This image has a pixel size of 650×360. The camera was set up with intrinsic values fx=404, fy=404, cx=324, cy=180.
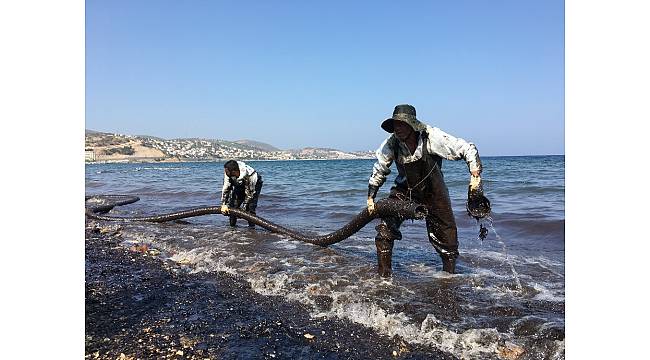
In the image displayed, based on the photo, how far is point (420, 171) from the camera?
4773mm

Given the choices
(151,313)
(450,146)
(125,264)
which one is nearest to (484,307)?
(450,146)

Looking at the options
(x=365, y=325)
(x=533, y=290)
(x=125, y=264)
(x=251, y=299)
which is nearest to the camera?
(x=365, y=325)

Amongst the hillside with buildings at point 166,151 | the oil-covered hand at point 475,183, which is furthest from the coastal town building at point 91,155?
the oil-covered hand at point 475,183

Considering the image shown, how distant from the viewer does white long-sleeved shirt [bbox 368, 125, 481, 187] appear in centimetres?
439

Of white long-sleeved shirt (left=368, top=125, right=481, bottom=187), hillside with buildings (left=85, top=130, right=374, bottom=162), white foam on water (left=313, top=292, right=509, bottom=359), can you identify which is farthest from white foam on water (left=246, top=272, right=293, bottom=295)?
hillside with buildings (left=85, top=130, right=374, bottom=162)

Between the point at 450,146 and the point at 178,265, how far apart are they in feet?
13.7

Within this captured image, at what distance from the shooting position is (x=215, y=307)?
13.0 feet

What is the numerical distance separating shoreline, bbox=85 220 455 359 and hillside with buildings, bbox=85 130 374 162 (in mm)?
93899

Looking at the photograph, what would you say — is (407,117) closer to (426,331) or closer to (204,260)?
(426,331)

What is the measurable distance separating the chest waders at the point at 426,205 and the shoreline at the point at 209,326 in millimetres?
1469

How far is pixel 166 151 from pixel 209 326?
129 meters

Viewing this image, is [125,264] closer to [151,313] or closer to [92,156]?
[151,313]

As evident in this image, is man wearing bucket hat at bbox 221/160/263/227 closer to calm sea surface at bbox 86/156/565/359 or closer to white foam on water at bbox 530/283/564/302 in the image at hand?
calm sea surface at bbox 86/156/565/359

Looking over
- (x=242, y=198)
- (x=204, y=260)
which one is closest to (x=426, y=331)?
(x=204, y=260)
